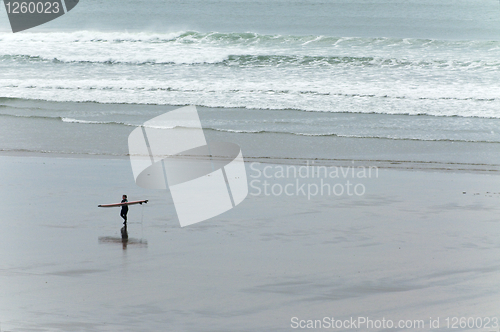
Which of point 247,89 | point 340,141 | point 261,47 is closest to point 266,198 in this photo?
point 340,141

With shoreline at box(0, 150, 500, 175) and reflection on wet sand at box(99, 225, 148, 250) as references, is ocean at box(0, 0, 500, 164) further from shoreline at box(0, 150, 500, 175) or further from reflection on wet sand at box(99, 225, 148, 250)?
reflection on wet sand at box(99, 225, 148, 250)

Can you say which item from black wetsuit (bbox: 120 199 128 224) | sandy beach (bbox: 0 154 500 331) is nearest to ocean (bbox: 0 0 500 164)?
sandy beach (bbox: 0 154 500 331)

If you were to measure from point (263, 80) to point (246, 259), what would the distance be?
18.4 m

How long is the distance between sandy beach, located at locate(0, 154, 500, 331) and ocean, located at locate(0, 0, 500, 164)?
4630mm

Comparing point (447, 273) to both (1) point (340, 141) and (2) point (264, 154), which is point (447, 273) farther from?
(1) point (340, 141)

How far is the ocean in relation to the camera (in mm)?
17375

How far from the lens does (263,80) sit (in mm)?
25188

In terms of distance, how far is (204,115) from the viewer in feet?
63.4

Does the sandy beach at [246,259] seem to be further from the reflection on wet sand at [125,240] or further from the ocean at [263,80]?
the ocean at [263,80]

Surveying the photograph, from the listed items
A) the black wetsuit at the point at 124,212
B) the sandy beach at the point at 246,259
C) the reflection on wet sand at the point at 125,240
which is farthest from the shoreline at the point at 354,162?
the reflection on wet sand at the point at 125,240

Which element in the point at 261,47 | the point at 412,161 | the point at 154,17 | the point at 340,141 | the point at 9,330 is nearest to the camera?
the point at 9,330

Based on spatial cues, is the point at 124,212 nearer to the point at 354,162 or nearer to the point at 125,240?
the point at 125,240

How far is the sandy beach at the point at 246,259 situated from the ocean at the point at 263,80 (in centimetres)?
463

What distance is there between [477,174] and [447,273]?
6.22 metres
